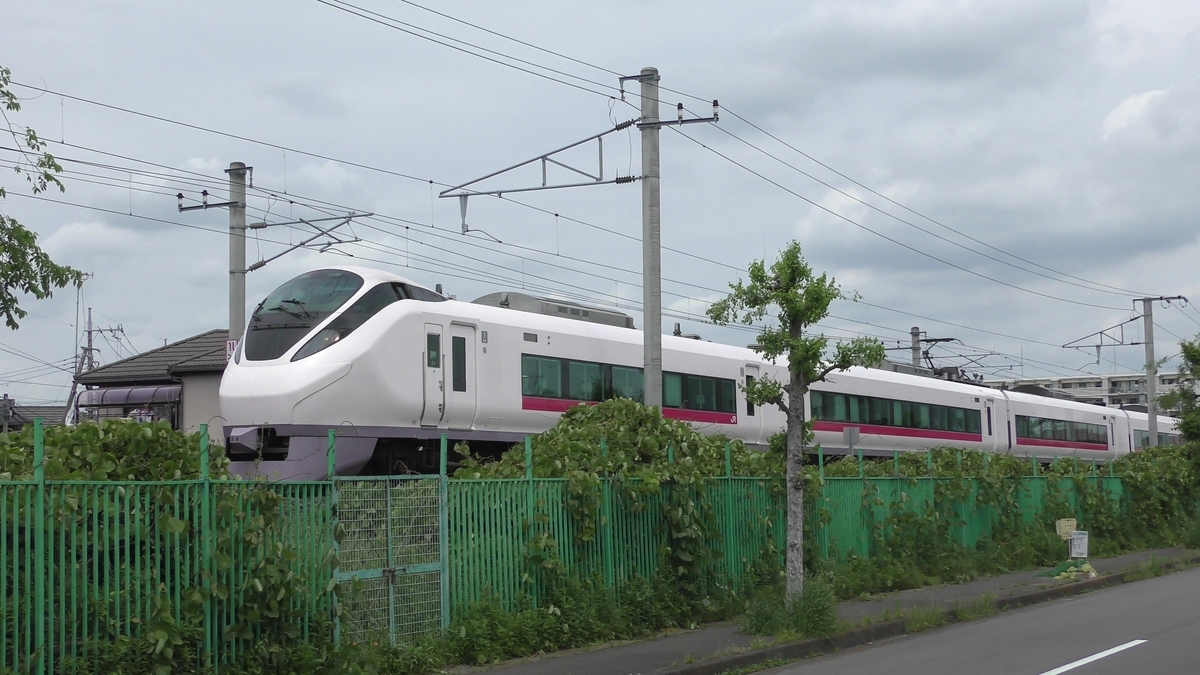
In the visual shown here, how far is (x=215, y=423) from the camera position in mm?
28469

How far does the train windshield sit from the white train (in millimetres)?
22

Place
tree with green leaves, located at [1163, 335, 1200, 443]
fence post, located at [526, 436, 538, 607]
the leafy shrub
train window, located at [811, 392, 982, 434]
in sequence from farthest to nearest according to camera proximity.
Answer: tree with green leaves, located at [1163, 335, 1200, 443] → train window, located at [811, 392, 982, 434] → fence post, located at [526, 436, 538, 607] → the leafy shrub

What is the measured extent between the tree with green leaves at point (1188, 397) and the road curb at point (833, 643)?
14.7m

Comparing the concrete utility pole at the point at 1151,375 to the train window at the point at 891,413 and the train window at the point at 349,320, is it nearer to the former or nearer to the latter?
the train window at the point at 891,413

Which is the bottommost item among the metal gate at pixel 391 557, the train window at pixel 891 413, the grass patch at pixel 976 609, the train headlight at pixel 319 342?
the grass patch at pixel 976 609

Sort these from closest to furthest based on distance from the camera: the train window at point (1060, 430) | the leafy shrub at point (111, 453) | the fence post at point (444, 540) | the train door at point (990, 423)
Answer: the leafy shrub at point (111, 453) < the fence post at point (444, 540) < the train door at point (990, 423) < the train window at point (1060, 430)

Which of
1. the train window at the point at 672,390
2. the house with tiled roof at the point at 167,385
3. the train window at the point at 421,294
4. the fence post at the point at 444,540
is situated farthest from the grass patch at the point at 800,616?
the house with tiled roof at the point at 167,385

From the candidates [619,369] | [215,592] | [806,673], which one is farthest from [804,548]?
[215,592]

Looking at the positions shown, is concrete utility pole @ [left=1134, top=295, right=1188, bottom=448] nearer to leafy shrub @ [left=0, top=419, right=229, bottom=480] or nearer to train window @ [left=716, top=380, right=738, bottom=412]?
train window @ [left=716, top=380, right=738, bottom=412]

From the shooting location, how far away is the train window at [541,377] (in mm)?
19516

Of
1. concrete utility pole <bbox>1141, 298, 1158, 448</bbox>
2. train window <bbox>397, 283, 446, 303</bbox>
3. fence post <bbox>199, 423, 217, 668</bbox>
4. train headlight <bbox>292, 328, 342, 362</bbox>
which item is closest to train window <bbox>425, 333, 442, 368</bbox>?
train window <bbox>397, 283, 446, 303</bbox>

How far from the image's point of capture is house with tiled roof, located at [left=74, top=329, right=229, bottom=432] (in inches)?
1243

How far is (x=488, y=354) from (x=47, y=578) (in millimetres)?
11059

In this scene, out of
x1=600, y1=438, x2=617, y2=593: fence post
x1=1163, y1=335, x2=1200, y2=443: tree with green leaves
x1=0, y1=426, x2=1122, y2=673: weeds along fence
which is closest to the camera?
x1=0, y1=426, x2=1122, y2=673: weeds along fence
